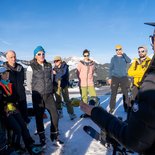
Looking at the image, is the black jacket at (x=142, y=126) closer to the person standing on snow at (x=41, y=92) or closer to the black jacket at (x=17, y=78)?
the person standing on snow at (x=41, y=92)

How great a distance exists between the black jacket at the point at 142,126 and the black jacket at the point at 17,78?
446 centimetres

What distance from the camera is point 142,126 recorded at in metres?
1.50

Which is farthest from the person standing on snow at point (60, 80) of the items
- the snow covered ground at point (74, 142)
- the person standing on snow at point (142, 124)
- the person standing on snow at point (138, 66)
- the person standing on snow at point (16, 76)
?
the person standing on snow at point (142, 124)

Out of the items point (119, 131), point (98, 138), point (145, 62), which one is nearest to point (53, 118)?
point (145, 62)

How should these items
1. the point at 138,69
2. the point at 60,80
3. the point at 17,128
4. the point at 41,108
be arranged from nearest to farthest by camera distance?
the point at 17,128 → the point at 41,108 → the point at 138,69 → the point at 60,80

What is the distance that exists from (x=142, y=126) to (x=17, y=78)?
478 cm

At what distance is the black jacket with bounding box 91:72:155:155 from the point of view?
148 centimetres

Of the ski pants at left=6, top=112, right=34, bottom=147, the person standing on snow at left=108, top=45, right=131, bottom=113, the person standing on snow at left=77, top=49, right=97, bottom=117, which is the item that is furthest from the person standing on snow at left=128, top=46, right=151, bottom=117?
the ski pants at left=6, top=112, right=34, bottom=147

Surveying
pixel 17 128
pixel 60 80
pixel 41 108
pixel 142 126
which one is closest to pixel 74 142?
pixel 41 108

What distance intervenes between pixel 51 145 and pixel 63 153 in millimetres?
586

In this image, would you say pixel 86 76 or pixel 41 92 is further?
pixel 86 76

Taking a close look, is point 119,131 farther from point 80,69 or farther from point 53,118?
point 80,69

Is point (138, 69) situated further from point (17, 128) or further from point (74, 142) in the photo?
point (17, 128)

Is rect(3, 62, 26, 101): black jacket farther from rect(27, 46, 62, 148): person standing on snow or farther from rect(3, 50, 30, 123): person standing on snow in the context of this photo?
rect(27, 46, 62, 148): person standing on snow
